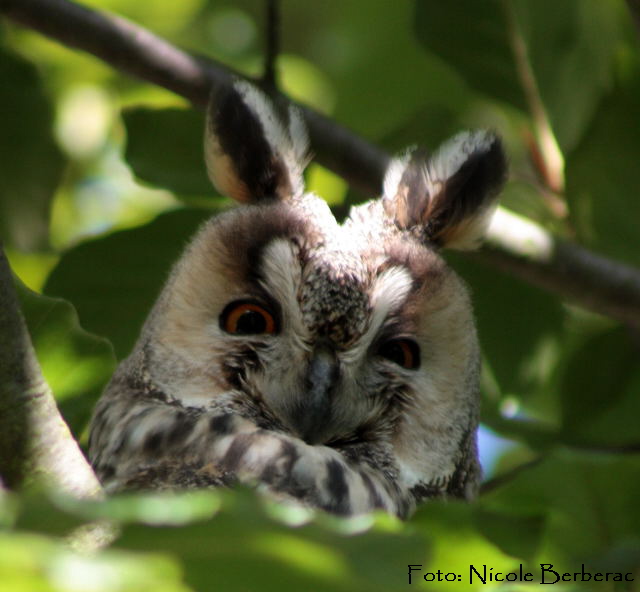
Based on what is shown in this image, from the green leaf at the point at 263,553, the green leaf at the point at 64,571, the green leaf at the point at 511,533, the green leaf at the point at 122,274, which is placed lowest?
the green leaf at the point at 64,571

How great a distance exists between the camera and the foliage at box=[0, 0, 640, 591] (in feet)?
3.06

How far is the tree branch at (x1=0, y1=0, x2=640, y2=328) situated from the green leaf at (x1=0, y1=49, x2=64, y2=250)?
0.23 meters

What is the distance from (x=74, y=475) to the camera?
1.61 m

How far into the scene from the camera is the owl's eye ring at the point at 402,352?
244 centimetres

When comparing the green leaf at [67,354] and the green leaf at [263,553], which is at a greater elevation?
the green leaf at [67,354]

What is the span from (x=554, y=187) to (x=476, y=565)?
7.40 ft

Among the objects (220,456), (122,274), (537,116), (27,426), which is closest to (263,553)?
(27,426)

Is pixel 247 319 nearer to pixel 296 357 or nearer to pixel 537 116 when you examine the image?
pixel 296 357

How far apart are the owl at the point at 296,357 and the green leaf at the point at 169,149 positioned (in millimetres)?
255

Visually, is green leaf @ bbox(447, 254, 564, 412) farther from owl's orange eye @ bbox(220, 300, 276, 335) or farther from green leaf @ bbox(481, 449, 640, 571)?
owl's orange eye @ bbox(220, 300, 276, 335)

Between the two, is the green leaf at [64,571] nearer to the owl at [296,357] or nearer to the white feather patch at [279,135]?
the owl at [296,357]

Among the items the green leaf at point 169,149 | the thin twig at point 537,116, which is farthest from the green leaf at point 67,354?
the thin twig at point 537,116

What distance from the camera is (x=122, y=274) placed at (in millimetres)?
2863

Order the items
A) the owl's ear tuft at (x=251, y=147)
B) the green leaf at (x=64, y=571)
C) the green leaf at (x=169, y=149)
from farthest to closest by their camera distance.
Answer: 1. the green leaf at (x=169, y=149)
2. the owl's ear tuft at (x=251, y=147)
3. the green leaf at (x=64, y=571)
